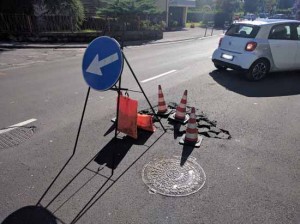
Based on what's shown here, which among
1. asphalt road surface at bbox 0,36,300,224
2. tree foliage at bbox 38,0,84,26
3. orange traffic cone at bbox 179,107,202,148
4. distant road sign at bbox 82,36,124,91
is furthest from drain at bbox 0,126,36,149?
tree foliage at bbox 38,0,84,26

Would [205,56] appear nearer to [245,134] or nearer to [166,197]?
[245,134]

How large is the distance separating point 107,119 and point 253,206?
3.34 m

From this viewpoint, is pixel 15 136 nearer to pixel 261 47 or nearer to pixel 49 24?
pixel 261 47

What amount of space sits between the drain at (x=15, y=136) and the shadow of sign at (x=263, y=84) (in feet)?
18.2

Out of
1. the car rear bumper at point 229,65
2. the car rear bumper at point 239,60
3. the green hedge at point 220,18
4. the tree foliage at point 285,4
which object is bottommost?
the green hedge at point 220,18

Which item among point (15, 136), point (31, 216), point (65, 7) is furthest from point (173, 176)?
point (65, 7)

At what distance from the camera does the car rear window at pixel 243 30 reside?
28.7 feet

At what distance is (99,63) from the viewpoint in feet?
13.7

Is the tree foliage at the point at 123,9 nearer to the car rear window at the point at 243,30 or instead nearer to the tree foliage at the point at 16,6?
the tree foliage at the point at 16,6

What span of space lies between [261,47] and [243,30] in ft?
2.80

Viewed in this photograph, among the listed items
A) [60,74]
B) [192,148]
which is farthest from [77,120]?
[60,74]

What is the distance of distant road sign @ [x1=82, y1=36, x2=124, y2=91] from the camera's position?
4.02 metres

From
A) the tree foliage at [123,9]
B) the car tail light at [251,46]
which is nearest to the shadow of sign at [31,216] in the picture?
the car tail light at [251,46]

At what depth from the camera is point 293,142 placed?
508 centimetres
